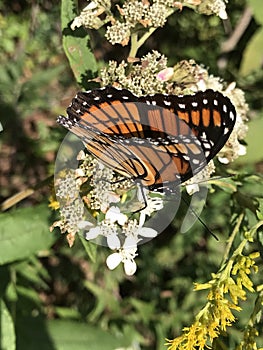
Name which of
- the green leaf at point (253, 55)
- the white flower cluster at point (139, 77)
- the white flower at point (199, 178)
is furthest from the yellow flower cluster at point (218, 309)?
the green leaf at point (253, 55)

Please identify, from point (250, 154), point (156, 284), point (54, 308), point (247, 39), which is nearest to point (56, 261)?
point (54, 308)

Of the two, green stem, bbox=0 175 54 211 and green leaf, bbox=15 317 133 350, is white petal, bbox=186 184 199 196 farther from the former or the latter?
green leaf, bbox=15 317 133 350

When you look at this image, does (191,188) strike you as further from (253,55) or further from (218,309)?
(253,55)

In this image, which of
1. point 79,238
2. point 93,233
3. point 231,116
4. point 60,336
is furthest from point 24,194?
point 231,116

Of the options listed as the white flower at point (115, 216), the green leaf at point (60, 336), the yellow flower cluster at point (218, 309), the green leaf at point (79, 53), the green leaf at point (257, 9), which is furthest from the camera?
the green leaf at point (257, 9)

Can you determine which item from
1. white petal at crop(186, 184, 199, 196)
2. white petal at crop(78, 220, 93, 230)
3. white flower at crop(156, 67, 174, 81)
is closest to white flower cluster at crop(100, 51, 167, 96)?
white flower at crop(156, 67, 174, 81)

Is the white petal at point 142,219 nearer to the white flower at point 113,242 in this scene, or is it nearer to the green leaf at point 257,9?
the white flower at point 113,242
